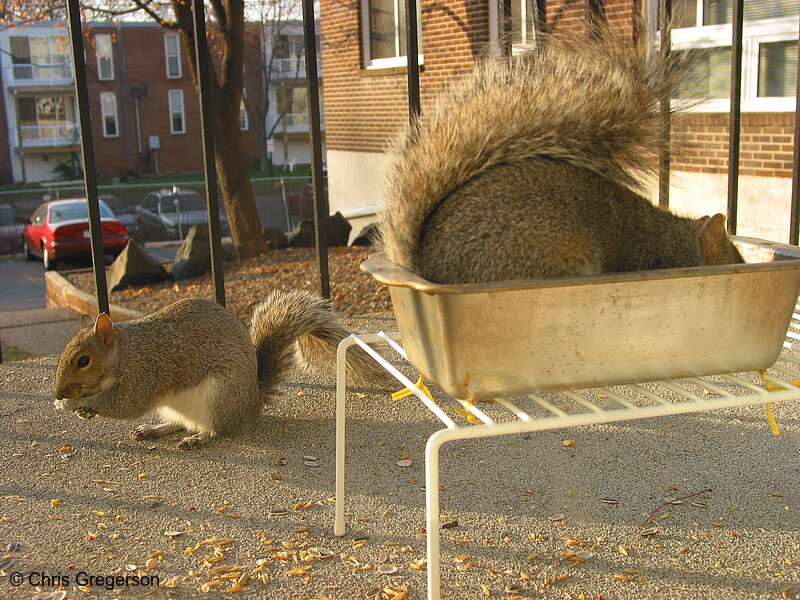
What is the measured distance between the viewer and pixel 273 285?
8.20 metres

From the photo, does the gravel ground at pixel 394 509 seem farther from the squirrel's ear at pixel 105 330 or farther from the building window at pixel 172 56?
the building window at pixel 172 56

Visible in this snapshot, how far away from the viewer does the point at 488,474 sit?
7.34 feet

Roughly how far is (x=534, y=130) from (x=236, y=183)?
28.5 feet

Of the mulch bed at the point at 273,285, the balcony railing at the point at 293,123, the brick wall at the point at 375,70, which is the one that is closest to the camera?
the mulch bed at the point at 273,285

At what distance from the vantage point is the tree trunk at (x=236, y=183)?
9945mm

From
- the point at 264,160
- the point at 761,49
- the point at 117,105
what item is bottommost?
the point at 264,160

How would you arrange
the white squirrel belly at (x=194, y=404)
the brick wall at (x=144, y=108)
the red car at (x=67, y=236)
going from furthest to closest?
the brick wall at (x=144, y=108) → the red car at (x=67, y=236) → the white squirrel belly at (x=194, y=404)

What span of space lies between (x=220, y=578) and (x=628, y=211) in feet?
3.70

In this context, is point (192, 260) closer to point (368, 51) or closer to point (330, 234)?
point (330, 234)

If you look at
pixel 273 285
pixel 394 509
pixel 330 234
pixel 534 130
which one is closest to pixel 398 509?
pixel 394 509

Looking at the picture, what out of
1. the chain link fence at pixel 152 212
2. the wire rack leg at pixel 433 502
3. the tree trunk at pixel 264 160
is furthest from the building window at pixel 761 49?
the tree trunk at pixel 264 160

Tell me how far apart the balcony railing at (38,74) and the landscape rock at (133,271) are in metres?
27.4

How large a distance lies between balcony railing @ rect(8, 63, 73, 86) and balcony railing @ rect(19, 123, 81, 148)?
1.71 metres

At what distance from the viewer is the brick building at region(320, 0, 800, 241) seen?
2.43 metres
